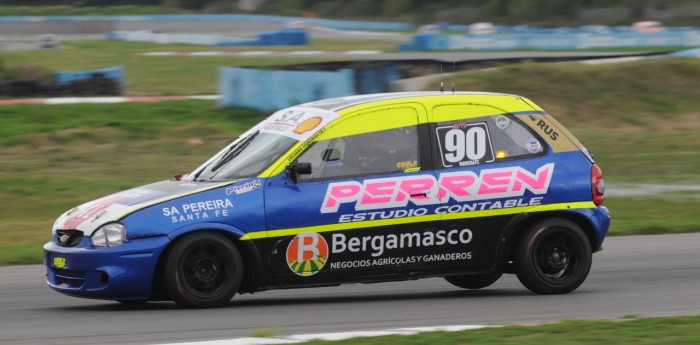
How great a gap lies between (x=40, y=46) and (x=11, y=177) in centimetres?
2975

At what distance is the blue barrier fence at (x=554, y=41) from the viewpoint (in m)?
44.1

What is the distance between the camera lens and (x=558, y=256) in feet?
28.5

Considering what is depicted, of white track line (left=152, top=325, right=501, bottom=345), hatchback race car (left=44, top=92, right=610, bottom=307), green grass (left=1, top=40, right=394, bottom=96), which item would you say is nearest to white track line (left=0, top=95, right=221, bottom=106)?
green grass (left=1, top=40, right=394, bottom=96)

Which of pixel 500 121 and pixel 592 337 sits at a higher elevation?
pixel 500 121

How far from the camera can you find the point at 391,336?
261 inches

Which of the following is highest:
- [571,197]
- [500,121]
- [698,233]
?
[500,121]

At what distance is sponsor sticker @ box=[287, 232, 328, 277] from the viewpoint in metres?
7.96

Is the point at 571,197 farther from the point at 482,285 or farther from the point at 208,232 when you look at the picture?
the point at 208,232

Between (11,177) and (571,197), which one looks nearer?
(571,197)

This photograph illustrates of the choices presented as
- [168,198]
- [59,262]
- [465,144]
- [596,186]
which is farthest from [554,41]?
[59,262]

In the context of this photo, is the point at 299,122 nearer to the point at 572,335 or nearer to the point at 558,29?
the point at 572,335

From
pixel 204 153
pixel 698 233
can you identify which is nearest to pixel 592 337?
pixel 698 233

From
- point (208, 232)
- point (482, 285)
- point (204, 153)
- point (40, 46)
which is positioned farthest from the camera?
point (40, 46)

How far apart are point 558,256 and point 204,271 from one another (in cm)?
268
